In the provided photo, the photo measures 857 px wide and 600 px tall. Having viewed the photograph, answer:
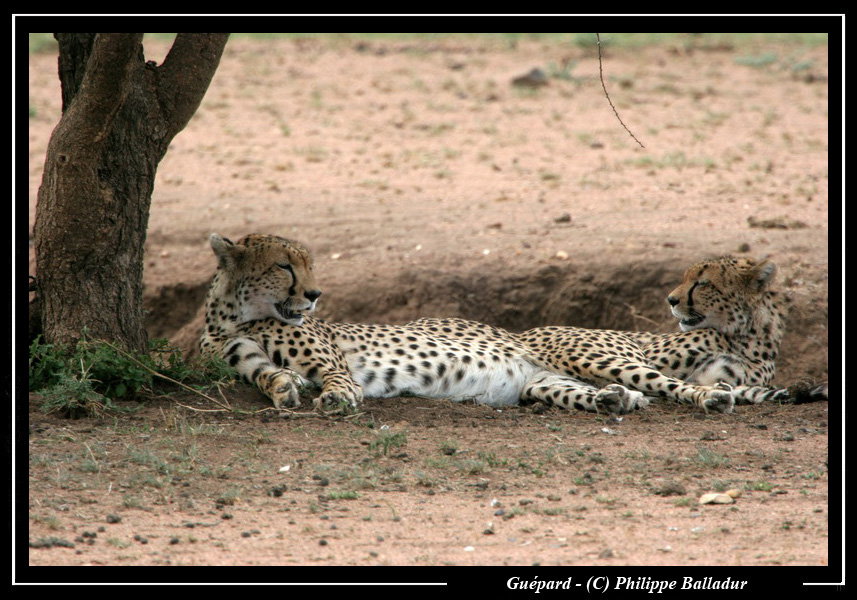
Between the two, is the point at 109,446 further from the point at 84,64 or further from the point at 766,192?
the point at 766,192

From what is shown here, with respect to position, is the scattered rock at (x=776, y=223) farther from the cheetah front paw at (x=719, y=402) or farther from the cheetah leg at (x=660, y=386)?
the cheetah front paw at (x=719, y=402)

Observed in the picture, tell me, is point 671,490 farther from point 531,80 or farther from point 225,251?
point 531,80

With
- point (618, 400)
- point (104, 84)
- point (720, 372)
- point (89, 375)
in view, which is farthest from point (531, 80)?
point (89, 375)

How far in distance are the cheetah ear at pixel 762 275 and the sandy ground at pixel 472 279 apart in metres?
0.80

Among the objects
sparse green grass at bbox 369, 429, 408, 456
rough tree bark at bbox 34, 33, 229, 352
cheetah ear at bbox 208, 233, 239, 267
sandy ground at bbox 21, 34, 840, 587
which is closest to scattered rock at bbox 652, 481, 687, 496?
sandy ground at bbox 21, 34, 840, 587

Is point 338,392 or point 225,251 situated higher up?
point 225,251

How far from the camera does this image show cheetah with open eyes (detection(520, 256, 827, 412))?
6.11 meters

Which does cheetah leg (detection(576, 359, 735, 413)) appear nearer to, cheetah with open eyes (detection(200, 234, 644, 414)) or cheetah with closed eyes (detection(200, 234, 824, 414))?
cheetah with closed eyes (detection(200, 234, 824, 414))

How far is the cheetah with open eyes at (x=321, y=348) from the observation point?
571 cm

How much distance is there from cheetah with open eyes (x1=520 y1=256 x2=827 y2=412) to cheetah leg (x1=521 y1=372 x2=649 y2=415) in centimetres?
5

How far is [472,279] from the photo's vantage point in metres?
7.34

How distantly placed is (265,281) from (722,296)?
260cm

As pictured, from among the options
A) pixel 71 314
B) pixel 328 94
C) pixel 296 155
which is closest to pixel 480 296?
pixel 71 314

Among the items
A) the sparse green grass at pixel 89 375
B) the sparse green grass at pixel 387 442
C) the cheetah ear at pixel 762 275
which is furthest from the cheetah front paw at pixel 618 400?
the sparse green grass at pixel 89 375
